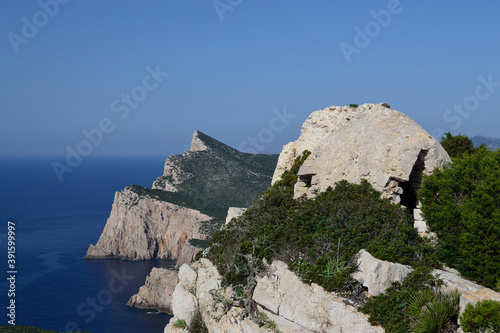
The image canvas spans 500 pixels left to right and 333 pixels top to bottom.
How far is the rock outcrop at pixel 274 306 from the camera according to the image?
14258 millimetres

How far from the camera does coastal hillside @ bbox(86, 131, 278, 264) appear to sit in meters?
136

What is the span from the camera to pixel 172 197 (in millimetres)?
142000

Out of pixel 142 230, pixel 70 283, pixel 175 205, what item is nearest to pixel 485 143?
pixel 70 283

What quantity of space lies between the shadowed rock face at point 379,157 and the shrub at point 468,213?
5.90 feet

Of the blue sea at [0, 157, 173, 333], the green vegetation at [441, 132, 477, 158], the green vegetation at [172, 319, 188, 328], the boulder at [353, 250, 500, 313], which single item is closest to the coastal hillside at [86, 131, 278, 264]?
the blue sea at [0, 157, 173, 333]

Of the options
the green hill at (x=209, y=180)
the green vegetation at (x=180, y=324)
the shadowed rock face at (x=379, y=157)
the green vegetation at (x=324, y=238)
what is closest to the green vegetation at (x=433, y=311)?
the green vegetation at (x=324, y=238)

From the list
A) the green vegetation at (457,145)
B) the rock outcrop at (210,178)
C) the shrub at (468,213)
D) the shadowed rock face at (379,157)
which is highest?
the rock outcrop at (210,178)

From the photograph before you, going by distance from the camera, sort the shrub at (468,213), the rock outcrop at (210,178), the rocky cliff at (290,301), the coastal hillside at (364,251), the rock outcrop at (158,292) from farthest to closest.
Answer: the rock outcrop at (210,178) < the rock outcrop at (158,292) < the shrub at (468,213) < the rocky cliff at (290,301) < the coastal hillside at (364,251)

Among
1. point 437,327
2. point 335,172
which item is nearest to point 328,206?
point 335,172

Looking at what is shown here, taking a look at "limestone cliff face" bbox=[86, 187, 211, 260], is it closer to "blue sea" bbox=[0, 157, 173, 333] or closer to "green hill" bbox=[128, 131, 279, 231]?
"green hill" bbox=[128, 131, 279, 231]

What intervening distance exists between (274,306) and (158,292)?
84103mm

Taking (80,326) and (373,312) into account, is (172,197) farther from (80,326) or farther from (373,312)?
(373,312)

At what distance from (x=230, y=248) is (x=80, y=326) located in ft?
253

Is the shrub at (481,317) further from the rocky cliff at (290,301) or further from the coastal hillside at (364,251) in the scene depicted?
the rocky cliff at (290,301)
